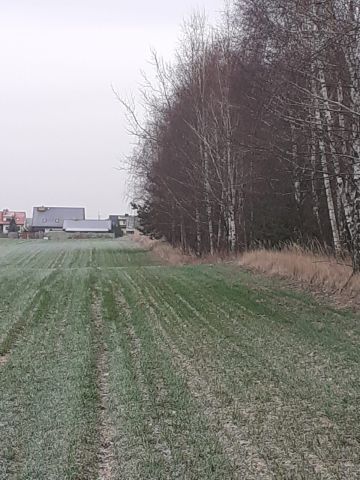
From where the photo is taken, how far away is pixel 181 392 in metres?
5.41

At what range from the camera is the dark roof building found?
4680 inches

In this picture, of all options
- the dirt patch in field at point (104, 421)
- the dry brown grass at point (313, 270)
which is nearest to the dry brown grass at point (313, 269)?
the dry brown grass at point (313, 270)

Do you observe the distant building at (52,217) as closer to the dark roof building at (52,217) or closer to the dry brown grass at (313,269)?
the dark roof building at (52,217)

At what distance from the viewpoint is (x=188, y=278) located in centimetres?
1647

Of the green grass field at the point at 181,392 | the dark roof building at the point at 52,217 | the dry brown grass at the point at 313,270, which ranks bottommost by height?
the green grass field at the point at 181,392

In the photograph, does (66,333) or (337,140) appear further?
(337,140)

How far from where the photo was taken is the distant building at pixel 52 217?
11888 centimetres

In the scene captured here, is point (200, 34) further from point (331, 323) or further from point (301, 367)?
point (301, 367)

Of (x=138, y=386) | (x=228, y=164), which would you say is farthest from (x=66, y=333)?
(x=228, y=164)

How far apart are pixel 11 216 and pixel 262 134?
363 ft

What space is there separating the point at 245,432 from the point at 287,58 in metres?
8.95

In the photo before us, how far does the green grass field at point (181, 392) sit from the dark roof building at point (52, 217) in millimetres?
110631

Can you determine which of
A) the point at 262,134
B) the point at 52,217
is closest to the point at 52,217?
the point at 52,217

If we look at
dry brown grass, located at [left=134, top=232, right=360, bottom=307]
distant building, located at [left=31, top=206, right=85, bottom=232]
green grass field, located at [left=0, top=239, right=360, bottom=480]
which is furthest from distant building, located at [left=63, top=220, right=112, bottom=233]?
green grass field, located at [left=0, top=239, right=360, bottom=480]
